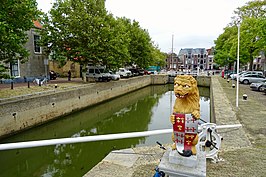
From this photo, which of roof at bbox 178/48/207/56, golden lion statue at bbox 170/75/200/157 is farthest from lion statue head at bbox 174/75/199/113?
roof at bbox 178/48/207/56

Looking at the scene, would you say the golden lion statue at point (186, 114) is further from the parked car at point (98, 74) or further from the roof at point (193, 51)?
the roof at point (193, 51)

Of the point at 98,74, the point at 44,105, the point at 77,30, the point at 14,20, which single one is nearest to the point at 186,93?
the point at 14,20

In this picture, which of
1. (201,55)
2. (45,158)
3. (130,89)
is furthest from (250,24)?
(201,55)

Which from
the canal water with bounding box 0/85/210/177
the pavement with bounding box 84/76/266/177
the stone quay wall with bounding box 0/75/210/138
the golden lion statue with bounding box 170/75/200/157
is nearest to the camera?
the golden lion statue with bounding box 170/75/200/157

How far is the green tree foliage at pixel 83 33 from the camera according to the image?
18.1 m

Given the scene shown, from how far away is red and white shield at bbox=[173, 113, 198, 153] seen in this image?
109 inches

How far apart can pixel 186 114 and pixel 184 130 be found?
22 cm

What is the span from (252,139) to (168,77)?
1255 inches

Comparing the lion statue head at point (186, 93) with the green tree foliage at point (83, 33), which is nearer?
the lion statue head at point (186, 93)

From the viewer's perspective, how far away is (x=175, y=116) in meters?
2.84

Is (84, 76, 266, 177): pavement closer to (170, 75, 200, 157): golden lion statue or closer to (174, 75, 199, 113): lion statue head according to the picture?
(170, 75, 200, 157): golden lion statue

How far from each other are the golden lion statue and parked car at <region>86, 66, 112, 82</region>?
775 inches

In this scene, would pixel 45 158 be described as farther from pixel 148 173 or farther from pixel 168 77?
pixel 168 77

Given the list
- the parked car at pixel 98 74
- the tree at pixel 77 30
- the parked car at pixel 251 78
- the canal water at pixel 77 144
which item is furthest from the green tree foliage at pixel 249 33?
the parked car at pixel 98 74
